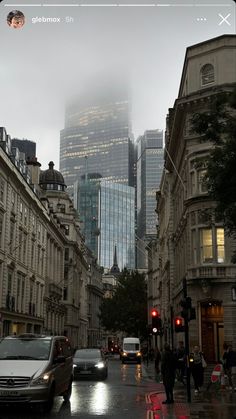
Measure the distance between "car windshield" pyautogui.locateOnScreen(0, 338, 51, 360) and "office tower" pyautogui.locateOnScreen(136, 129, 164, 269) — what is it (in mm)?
139120

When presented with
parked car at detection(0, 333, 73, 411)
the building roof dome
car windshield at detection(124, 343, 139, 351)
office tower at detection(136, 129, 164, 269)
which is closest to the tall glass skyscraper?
office tower at detection(136, 129, 164, 269)

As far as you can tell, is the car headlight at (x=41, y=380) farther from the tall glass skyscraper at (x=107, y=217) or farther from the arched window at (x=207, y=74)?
the tall glass skyscraper at (x=107, y=217)

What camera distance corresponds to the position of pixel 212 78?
1486 inches

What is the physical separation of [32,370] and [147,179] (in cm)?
15659

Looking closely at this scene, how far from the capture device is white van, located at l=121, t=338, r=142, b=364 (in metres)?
62.1

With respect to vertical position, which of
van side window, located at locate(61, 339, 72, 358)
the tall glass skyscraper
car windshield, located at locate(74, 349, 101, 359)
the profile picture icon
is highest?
the tall glass skyscraper

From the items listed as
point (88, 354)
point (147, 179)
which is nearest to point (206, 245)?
point (88, 354)

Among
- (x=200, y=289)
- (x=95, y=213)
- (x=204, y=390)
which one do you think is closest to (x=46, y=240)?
(x=200, y=289)

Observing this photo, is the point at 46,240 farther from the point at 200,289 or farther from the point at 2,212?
the point at 200,289

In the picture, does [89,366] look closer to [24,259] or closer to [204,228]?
[204,228]

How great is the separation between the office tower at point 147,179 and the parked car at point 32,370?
13893 centimetres

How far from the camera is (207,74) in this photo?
1506 inches

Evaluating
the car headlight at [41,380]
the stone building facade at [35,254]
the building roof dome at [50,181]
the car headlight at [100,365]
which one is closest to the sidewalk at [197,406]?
the car headlight at [41,380]

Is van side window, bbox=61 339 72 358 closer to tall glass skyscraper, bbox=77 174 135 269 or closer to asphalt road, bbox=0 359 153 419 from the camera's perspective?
asphalt road, bbox=0 359 153 419
